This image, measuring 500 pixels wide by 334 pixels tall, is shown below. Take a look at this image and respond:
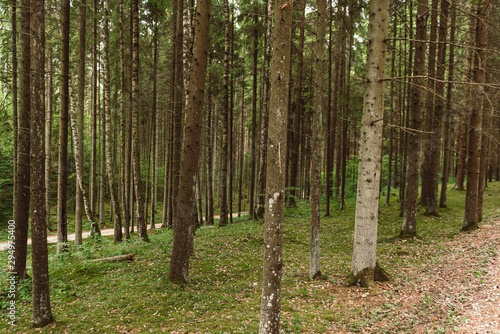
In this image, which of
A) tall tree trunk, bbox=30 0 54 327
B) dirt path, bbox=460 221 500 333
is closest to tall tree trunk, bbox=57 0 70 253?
tall tree trunk, bbox=30 0 54 327

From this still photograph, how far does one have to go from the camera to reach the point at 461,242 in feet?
32.7

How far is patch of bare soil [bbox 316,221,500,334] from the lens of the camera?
471 centimetres

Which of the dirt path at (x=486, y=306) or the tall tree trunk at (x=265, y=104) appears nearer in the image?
the dirt path at (x=486, y=306)

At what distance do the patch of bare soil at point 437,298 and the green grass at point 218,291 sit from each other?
45 mm

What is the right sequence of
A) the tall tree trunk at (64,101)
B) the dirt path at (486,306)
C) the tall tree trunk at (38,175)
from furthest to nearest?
1. the tall tree trunk at (64,101)
2. the tall tree trunk at (38,175)
3. the dirt path at (486,306)

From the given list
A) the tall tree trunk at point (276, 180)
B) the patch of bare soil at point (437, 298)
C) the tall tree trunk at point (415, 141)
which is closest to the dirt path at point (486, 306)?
the patch of bare soil at point (437, 298)

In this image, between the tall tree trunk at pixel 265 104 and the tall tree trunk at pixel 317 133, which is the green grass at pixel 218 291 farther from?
the tall tree trunk at pixel 265 104

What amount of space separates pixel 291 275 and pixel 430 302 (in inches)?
146

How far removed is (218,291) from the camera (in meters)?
7.39

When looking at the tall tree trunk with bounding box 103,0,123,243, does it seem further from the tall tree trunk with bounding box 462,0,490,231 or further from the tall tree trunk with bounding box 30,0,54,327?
the tall tree trunk with bounding box 462,0,490,231

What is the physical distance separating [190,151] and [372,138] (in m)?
4.88

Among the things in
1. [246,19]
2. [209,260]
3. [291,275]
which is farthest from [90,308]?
[246,19]

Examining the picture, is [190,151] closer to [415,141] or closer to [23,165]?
[23,165]

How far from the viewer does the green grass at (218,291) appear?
18.3 ft
